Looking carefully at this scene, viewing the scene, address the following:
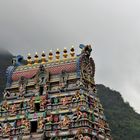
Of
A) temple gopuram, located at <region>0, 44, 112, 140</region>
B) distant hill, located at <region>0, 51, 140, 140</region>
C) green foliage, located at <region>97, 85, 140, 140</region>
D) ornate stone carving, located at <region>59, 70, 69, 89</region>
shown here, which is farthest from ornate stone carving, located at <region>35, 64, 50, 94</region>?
green foliage, located at <region>97, 85, 140, 140</region>

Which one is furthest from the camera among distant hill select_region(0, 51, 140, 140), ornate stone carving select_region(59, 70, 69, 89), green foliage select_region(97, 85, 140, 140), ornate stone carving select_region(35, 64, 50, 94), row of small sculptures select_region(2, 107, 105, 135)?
green foliage select_region(97, 85, 140, 140)

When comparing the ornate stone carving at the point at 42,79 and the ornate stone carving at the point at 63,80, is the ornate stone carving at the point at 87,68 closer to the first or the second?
the ornate stone carving at the point at 63,80

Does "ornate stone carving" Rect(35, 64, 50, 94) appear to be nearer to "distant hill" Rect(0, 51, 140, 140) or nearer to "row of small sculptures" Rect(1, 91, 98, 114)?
A: "row of small sculptures" Rect(1, 91, 98, 114)

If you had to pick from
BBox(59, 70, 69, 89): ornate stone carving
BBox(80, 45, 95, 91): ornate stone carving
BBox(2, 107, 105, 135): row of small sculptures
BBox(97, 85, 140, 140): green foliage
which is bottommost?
BBox(2, 107, 105, 135): row of small sculptures

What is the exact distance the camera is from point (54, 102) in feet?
101

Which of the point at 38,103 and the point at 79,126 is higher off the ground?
the point at 38,103

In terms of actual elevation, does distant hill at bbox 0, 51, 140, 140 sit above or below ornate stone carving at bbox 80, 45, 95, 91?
above

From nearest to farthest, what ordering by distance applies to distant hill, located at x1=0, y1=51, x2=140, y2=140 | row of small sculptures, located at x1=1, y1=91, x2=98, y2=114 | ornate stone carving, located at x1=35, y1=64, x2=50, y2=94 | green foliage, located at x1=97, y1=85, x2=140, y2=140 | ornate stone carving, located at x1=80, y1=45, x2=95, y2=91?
row of small sculptures, located at x1=1, y1=91, x2=98, y2=114
ornate stone carving, located at x1=80, y1=45, x2=95, y2=91
ornate stone carving, located at x1=35, y1=64, x2=50, y2=94
distant hill, located at x1=0, y1=51, x2=140, y2=140
green foliage, located at x1=97, y1=85, x2=140, y2=140

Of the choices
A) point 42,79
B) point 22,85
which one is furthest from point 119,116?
point 42,79

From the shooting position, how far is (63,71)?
31125mm

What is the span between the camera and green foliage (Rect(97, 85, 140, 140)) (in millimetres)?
97738

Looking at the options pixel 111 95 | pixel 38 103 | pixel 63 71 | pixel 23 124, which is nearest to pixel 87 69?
pixel 63 71

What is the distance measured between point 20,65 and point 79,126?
353 inches

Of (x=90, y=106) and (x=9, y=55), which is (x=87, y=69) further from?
(x=9, y=55)
